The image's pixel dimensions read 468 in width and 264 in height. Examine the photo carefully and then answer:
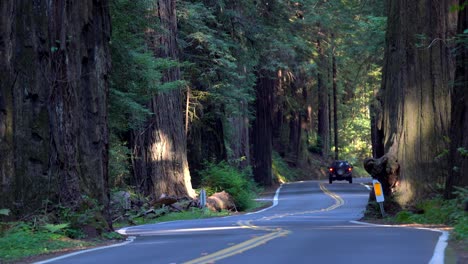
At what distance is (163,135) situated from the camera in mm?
27969

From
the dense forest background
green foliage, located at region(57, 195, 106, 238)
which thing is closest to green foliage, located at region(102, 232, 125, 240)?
green foliage, located at region(57, 195, 106, 238)

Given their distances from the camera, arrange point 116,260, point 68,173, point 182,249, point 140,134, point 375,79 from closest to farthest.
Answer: point 116,260 → point 182,249 → point 68,173 → point 140,134 → point 375,79

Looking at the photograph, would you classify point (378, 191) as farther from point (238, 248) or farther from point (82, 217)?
point (238, 248)

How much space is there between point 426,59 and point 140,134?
1185 cm

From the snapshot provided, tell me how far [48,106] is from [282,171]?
170ft

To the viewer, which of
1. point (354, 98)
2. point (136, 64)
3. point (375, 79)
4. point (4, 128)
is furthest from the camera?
point (354, 98)

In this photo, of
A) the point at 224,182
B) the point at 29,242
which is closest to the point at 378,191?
the point at 29,242

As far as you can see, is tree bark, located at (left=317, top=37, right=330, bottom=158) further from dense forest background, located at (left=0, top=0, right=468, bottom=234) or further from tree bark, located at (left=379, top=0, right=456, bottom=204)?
tree bark, located at (left=379, top=0, right=456, bottom=204)

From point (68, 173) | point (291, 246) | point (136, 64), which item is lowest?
point (291, 246)

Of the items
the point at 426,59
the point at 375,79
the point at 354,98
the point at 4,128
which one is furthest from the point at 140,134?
the point at 354,98

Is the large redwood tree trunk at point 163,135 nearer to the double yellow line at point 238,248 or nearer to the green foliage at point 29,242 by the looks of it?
the green foliage at point 29,242

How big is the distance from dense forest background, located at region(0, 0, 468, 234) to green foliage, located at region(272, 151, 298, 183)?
20254 millimetres

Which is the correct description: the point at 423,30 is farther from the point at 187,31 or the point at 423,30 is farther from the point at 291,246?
the point at 187,31

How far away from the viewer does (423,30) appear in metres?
20.7
